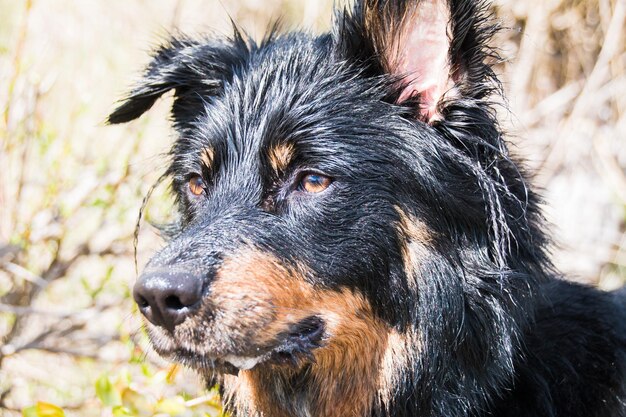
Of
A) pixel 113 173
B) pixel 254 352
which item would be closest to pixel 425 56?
pixel 254 352

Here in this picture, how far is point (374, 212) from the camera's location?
111 inches

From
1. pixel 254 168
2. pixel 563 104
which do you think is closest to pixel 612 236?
pixel 563 104

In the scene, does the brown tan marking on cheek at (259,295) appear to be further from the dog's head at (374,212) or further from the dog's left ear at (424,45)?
the dog's left ear at (424,45)

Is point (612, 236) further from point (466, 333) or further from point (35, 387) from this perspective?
point (35, 387)

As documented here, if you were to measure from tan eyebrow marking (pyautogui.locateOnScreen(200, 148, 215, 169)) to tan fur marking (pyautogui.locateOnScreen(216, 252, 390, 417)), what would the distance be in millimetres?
654

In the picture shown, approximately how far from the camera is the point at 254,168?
9.69 feet

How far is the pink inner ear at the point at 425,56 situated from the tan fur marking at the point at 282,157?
1.71 feet

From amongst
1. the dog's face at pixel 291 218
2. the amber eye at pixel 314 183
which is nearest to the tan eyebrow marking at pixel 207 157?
the dog's face at pixel 291 218

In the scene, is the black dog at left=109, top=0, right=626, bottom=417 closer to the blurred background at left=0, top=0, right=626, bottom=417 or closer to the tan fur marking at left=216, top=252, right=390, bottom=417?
the tan fur marking at left=216, top=252, right=390, bottom=417

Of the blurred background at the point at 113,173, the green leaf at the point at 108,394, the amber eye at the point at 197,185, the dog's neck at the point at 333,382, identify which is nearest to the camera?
the dog's neck at the point at 333,382

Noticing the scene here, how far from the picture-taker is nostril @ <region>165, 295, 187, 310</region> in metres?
2.47

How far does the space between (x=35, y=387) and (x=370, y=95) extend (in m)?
3.18

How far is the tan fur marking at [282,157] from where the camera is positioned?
2916mm

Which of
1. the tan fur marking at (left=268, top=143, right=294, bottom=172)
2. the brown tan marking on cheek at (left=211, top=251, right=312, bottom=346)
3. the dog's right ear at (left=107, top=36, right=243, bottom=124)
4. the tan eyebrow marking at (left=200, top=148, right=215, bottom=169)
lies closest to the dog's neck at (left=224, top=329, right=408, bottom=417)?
the brown tan marking on cheek at (left=211, top=251, right=312, bottom=346)
